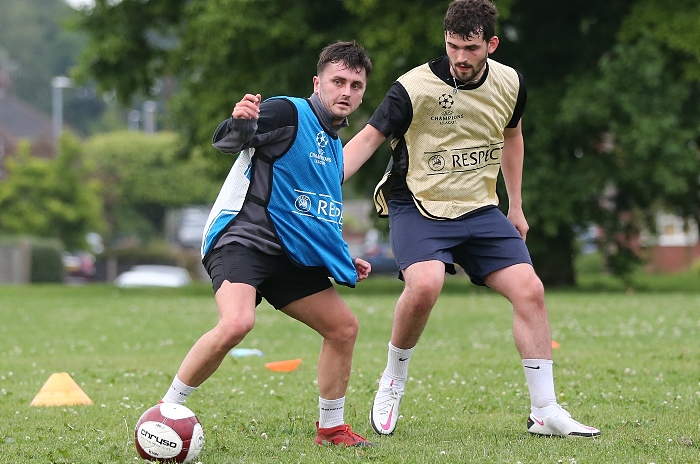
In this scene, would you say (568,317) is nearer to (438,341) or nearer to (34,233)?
(438,341)

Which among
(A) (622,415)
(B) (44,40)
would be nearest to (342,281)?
(A) (622,415)

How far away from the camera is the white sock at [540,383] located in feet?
19.6

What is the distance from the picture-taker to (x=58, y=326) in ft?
51.2

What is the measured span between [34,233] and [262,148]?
39.5 meters

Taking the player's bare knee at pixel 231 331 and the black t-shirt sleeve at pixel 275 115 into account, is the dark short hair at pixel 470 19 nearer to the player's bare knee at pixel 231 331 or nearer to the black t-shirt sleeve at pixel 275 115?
the black t-shirt sleeve at pixel 275 115

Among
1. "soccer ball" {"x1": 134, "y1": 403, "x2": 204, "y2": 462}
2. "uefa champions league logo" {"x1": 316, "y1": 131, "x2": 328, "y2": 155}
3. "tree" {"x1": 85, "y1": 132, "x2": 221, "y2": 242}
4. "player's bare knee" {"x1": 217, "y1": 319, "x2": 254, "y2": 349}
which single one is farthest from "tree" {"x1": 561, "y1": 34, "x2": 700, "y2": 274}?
"tree" {"x1": 85, "y1": 132, "x2": 221, "y2": 242}

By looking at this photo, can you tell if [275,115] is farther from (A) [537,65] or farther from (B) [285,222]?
(A) [537,65]

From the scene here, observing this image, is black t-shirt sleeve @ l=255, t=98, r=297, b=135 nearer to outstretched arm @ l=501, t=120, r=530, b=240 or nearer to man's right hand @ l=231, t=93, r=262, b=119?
man's right hand @ l=231, t=93, r=262, b=119

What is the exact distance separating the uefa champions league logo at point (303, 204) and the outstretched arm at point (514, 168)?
59.4 inches

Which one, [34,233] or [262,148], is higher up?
[262,148]

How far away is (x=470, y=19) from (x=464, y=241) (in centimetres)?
124

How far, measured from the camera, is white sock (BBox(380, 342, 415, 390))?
6.39 m

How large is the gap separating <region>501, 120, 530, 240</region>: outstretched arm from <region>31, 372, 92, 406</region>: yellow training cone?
3325mm

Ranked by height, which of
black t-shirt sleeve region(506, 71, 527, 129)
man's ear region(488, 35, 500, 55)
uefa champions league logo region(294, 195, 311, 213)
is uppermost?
man's ear region(488, 35, 500, 55)
